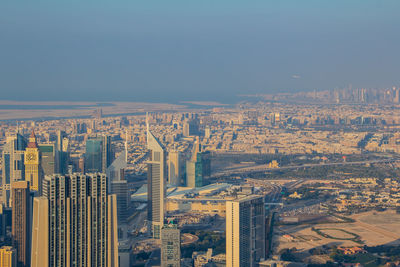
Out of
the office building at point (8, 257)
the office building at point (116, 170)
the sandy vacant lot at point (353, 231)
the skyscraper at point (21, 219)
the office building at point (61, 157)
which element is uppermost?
the office building at point (61, 157)

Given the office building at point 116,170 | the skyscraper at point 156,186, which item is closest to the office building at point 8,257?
the skyscraper at point 156,186

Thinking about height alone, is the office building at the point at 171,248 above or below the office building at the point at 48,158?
below

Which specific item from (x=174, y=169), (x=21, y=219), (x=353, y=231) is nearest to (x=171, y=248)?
(x=21, y=219)

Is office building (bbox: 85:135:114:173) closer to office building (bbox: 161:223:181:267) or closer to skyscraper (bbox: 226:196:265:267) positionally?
office building (bbox: 161:223:181:267)

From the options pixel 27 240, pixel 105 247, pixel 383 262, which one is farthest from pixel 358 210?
pixel 105 247

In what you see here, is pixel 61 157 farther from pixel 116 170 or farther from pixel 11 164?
pixel 11 164

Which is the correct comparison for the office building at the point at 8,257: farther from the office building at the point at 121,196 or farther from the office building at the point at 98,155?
the office building at the point at 98,155
